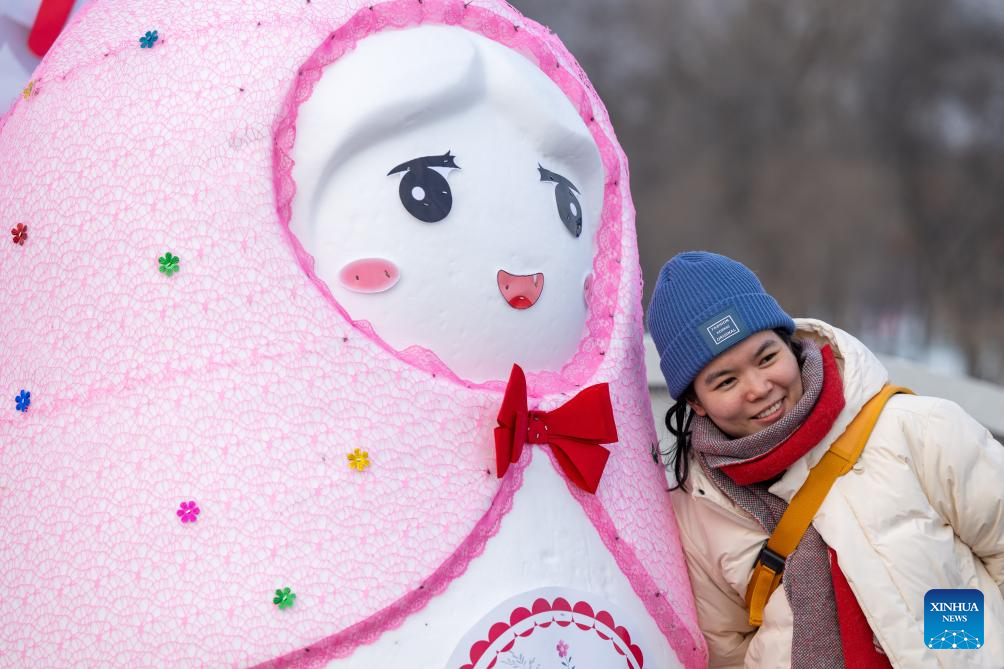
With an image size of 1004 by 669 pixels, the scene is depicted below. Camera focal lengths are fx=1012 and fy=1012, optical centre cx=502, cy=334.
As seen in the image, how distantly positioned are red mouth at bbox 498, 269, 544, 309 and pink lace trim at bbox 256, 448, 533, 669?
186 millimetres

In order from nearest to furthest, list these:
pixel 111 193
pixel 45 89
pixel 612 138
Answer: pixel 111 193
pixel 45 89
pixel 612 138

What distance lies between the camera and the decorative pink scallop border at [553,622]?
3.59 feet

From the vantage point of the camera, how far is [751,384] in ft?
4.33

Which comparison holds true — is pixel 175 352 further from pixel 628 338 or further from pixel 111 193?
pixel 628 338

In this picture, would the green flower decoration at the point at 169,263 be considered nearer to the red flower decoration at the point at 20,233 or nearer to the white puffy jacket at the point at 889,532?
the red flower decoration at the point at 20,233

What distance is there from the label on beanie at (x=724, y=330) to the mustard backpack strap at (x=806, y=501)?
0.60 feet

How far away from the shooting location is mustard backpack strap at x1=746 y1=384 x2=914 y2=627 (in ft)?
4.21

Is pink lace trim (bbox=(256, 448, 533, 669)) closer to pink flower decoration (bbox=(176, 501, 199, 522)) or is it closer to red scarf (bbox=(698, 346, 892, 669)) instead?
pink flower decoration (bbox=(176, 501, 199, 522))

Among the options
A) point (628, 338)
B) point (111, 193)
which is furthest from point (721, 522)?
point (111, 193)

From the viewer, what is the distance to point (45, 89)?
4.29 ft

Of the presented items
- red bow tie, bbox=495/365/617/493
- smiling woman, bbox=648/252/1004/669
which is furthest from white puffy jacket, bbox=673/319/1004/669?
red bow tie, bbox=495/365/617/493

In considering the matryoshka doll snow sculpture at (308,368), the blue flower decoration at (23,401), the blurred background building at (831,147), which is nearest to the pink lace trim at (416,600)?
the matryoshka doll snow sculpture at (308,368)

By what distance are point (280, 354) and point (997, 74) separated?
5629 mm

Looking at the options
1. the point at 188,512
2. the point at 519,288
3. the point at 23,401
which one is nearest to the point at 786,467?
the point at 519,288
